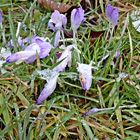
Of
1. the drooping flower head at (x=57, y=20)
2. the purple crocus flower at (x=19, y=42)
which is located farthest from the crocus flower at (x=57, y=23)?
the purple crocus flower at (x=19, y=42)

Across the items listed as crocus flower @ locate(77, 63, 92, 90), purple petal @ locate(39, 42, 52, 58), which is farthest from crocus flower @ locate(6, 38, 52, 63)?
crocus flower @ locate(77, 63, 92, 90)

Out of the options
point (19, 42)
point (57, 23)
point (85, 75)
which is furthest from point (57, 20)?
point (85, 75)

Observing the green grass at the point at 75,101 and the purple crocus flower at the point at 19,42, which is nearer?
the green grass at the point at 75,101

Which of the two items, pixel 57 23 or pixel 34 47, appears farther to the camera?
pixel 57 23

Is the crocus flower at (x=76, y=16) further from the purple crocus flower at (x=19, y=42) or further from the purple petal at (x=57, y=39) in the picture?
the purple crocus flower at (x=19, y=42)

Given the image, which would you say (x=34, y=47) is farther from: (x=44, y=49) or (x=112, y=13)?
(x=112, y=13)

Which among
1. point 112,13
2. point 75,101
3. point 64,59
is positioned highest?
point 112,13

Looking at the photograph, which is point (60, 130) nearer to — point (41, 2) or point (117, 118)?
point (117, 118)
